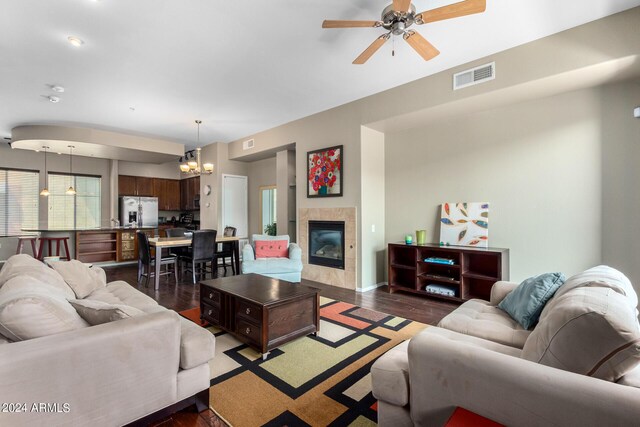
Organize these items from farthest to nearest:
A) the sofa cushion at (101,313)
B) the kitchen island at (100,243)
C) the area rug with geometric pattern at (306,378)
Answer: the kitchen island at (100,243) < the area rug with geometric pattern at (306,378) < the sofa cushion at (101,313)

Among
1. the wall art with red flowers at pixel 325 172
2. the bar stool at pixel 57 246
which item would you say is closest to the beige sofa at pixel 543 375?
the wall art with red flowers at pixel 325 172

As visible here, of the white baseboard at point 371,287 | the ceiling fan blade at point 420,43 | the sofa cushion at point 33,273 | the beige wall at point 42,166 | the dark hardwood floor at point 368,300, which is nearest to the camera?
the sofa cushion at point 33,273

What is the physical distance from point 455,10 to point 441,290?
3.31 m

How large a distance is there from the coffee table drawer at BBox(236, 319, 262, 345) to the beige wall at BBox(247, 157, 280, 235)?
526 cm

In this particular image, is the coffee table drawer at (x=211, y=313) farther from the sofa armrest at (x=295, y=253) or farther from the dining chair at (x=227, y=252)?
the dining chair at (x=227, y=252)

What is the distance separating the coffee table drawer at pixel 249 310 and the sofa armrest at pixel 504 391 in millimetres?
1437

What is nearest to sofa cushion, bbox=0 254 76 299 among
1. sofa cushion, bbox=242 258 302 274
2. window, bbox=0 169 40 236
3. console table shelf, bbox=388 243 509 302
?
sofa cushion, bbox=242 258 302 274

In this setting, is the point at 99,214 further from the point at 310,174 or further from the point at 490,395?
the point at 490,395

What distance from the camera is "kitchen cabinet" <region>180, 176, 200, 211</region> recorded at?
29.5 feet

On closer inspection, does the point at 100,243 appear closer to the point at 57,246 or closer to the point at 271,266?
the point at 57,246

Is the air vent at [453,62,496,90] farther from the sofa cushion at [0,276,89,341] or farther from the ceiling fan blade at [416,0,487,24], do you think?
the sofa cushion at [0,276,89,341]

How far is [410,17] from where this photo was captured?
7.73 feet

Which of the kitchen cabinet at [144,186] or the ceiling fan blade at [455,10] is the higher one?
the ceiling fan blade at [455,10]

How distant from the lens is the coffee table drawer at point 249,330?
249 centimetres
